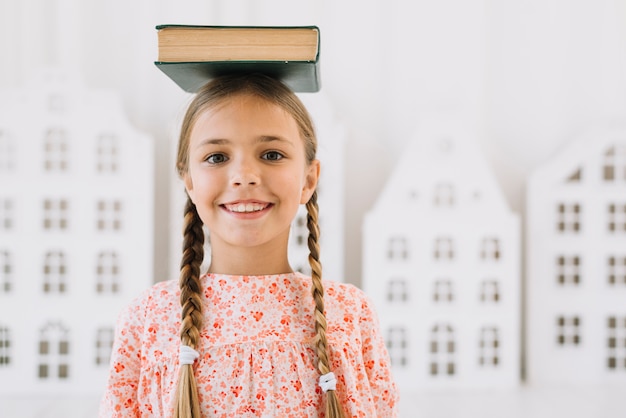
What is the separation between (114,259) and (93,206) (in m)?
0.14

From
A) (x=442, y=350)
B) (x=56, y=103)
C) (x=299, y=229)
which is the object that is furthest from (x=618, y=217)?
(x=56, y=103)

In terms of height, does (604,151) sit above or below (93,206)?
above

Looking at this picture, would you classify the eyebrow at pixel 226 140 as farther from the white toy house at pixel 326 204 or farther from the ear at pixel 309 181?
the white toy house at pixel 326 204

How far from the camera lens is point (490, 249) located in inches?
65.3

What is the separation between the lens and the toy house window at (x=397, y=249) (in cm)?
164

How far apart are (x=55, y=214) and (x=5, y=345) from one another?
340mm

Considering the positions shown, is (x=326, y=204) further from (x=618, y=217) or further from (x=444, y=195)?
(x=618, y=217)

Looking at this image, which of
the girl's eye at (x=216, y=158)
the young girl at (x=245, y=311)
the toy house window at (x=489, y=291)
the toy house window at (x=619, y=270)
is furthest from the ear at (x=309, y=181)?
the toy house window at (x=619, y=270)

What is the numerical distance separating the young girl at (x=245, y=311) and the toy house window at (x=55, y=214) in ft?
2.84

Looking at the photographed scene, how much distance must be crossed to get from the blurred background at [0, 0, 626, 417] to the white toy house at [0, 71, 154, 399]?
11 cm

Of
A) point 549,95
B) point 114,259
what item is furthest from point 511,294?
point 114,259

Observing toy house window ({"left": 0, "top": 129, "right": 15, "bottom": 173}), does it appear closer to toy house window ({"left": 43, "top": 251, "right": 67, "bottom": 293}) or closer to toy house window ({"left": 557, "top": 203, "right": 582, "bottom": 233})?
toy house window ({"left": 43, "top": 251, "right": 67, "bottom": 293})

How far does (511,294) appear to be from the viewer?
5.41 feet

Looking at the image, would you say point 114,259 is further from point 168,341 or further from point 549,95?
point 549,95
